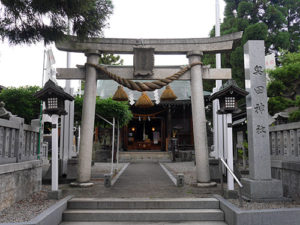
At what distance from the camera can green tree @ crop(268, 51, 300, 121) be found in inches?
310

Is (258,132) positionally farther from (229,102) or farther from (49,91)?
(49,91)

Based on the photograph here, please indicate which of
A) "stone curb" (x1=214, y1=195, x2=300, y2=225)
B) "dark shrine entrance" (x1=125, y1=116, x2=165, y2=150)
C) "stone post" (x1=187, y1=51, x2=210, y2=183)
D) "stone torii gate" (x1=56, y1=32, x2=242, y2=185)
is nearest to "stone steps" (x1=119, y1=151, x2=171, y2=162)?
"dark shrine entrance" (x1=125, y1=116, x2=165, y2=150)

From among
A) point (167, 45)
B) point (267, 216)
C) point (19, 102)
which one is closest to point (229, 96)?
point (167, 45)

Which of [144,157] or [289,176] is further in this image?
[144,157]

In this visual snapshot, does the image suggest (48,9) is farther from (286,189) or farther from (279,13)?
(279,13)

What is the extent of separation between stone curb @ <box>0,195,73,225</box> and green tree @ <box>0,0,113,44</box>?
4364 millimetres

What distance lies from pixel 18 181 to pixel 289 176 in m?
7.54

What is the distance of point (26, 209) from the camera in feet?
18.9

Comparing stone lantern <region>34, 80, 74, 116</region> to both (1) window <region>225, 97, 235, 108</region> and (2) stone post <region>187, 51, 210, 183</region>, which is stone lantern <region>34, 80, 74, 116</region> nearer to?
(2) stone post <region>187, 51, 210, 183</region>

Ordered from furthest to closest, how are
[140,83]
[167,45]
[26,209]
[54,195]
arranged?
1. [167,45]
2. [140,83]
3. [54,195]
4. [26,209]

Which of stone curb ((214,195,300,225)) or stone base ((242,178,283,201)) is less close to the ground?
stone base ((242,178,283,201))

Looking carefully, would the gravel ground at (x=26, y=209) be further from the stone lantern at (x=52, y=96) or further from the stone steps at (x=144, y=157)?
the stone steps at (x=144, y=157)

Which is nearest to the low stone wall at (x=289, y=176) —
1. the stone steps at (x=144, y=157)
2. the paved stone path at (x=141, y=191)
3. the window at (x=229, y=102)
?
the paved stone path at (x=141, y=191)

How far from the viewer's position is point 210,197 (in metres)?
6.97
